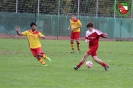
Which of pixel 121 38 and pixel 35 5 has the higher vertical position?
pixel 35 5

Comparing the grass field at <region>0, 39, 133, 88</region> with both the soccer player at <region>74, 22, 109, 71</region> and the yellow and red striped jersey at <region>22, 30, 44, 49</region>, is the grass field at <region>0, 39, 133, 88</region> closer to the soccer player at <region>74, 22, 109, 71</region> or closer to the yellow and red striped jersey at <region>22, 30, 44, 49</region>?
the soccer player at <region>74, 22, 109, 71</region>

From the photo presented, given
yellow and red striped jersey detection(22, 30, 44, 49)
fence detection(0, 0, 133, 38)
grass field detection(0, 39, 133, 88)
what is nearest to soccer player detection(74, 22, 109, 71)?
grass field detection(0, 39, 133, 88)

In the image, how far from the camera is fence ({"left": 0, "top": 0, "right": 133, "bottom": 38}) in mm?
38969

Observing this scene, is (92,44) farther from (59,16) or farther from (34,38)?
(59,16)

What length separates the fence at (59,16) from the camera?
1534 inches

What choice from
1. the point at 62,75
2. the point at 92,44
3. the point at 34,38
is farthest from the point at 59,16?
the point at 62,75

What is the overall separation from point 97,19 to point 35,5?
5.62 m

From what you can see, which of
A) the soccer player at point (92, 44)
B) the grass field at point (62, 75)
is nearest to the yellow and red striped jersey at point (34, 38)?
the grass field at point (62, 75)

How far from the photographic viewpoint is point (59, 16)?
39.5m

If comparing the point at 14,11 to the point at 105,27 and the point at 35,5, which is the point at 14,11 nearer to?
the point at 35,5

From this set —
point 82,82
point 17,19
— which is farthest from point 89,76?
point 17,19

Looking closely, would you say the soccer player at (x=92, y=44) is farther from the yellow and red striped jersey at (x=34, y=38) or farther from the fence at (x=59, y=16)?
the fence at (x=59, y=16)

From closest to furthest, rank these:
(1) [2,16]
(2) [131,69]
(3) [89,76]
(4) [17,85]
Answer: (4) [17,85], (3) [89,76], (2) [131,69], (1) [2,16]

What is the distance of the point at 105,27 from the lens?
4034 centimetres
